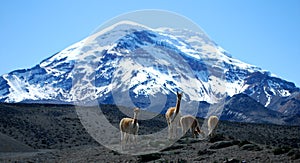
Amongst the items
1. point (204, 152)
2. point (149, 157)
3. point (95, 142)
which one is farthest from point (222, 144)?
point (95, 142)

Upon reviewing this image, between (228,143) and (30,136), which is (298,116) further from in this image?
(228,143)

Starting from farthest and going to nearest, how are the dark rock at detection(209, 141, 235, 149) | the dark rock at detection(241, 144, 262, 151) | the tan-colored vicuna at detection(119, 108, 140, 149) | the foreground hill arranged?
1. the tan-colored vicuna at detection(119, 108, 140, 149)
2. the dark rock at detection(209, 141, 235, 149)
3. the dark rock at detection(241, 144, 262, 151)
4. the foreground hill

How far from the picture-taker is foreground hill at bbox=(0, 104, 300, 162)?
751 inches

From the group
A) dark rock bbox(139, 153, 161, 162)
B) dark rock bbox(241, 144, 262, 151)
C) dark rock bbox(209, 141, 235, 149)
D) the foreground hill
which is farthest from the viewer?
dark rock bbox(209, 141, 235, 149)

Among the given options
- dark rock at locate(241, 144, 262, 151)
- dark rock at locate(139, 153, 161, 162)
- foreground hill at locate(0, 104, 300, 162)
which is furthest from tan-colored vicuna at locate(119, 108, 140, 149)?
dark rock at locate(241, 144, 262, 151)

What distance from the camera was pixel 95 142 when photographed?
4928cm

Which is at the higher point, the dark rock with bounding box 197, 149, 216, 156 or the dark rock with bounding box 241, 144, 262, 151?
the dark rock with bounding box 241, 144, 262, 151

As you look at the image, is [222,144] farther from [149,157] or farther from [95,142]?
[95,142]

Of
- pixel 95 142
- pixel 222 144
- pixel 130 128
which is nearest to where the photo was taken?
pixel 222 144

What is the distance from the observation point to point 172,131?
27.0m

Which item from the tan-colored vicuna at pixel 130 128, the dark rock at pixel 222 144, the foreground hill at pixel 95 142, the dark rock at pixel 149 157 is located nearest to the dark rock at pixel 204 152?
the foreground hill at pixel 95 142

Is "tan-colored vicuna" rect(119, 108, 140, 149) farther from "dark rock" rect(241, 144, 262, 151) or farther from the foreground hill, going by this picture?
"dark rock" rect(241, 144, 262, 151)

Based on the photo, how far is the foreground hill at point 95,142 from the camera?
62.6 feet

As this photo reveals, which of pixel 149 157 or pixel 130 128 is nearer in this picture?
pixel 149 157
